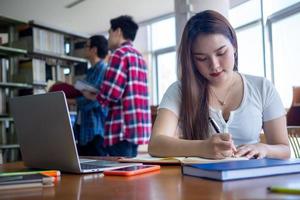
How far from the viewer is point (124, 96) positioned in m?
2.29

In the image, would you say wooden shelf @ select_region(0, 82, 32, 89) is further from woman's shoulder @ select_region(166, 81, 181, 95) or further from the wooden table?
the wooden table

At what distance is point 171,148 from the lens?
3.54ft

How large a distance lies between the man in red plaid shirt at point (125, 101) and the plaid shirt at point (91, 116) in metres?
0.15

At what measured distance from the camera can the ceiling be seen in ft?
18.9

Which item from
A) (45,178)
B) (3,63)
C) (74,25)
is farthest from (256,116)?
(74,25)

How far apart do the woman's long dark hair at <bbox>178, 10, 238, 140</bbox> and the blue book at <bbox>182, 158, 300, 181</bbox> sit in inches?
21.2

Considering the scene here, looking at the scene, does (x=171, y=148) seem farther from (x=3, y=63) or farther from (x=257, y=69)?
(x=257, y=69)

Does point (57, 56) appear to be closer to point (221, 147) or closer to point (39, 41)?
point (39, 41)

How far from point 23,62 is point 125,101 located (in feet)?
5.81

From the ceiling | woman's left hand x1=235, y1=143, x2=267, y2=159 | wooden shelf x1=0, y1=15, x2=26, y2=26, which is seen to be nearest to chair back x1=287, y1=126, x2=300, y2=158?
woman's left hand x1=235, y1=143, x2=267, y2=159

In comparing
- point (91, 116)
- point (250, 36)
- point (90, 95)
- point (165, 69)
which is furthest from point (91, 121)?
point (165, 69)

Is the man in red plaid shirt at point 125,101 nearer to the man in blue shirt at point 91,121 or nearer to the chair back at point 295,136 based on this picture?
the man in blue shirt at point 91,121

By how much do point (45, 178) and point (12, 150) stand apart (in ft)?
10.1

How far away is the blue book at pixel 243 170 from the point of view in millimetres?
627
